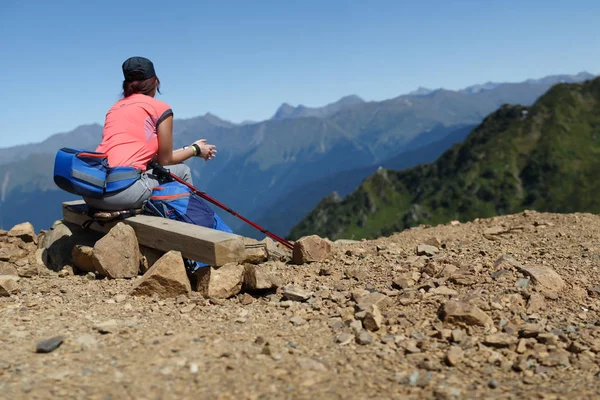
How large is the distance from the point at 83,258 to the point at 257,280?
317cm

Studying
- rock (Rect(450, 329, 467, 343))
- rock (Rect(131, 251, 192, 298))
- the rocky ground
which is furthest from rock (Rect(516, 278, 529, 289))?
rock (Rect(131, 251, 192, 298))

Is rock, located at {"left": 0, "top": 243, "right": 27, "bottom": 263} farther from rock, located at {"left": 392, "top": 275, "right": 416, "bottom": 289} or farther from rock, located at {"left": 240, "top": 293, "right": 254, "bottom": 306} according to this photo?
rock, located at {"left": 392, "top": 275, "right": 416, "bottom": 289}

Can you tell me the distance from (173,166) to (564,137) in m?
214

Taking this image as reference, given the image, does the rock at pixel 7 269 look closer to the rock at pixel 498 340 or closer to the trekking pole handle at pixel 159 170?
the trekking pole handle at pixel 159 170

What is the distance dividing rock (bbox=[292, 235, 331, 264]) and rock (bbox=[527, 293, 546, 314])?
11.2ft

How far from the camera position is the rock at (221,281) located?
6398 mm

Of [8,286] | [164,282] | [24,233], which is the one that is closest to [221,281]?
[164,282]

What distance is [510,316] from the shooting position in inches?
219

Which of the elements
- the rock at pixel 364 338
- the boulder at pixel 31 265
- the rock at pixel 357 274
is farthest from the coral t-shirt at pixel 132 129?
the rock at pixel 364 338

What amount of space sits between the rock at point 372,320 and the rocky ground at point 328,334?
0.02 m

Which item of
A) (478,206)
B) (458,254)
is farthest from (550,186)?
(458,254)

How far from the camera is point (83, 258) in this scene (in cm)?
788

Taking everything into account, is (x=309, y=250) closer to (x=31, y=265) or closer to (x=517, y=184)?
(x=31, y=265)

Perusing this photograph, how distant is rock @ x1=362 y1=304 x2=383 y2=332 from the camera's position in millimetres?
5309
